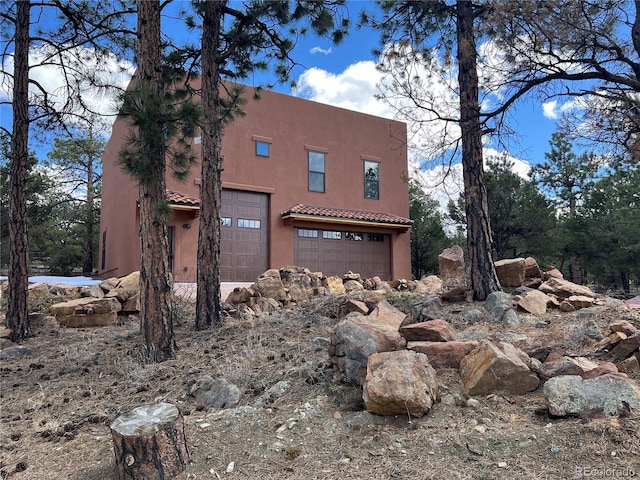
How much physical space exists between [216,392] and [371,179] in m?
13.1

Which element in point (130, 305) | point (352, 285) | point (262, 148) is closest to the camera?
point (130, 305)

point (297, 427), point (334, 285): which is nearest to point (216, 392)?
point (297, 427)

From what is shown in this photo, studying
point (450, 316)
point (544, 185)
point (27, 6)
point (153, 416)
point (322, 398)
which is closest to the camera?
point (153, 416)

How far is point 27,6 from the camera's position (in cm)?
773

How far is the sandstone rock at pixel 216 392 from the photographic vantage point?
12.1 ft

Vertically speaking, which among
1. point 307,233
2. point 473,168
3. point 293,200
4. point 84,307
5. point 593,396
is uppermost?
point 293,200

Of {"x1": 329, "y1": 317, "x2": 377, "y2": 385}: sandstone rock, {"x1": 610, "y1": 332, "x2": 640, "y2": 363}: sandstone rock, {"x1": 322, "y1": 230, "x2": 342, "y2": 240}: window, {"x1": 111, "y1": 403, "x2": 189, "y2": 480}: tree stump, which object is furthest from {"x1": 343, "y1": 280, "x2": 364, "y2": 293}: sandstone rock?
{"x1": 111, "y1": 403, "x2": 189, "y2": 480}: tree stump

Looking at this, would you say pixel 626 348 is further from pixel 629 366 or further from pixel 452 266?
pixel 452 266

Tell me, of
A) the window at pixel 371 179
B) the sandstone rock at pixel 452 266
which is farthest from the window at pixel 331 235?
the sandstone rock at pixel 452 266

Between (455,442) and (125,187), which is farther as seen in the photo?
(125,187)

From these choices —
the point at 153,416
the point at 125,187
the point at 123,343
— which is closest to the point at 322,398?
the point at 153,416

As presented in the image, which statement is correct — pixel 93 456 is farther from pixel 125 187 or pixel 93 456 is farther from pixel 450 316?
pixel 125 187

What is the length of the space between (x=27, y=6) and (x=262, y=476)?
28.9ft

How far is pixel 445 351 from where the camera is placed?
3789mm
